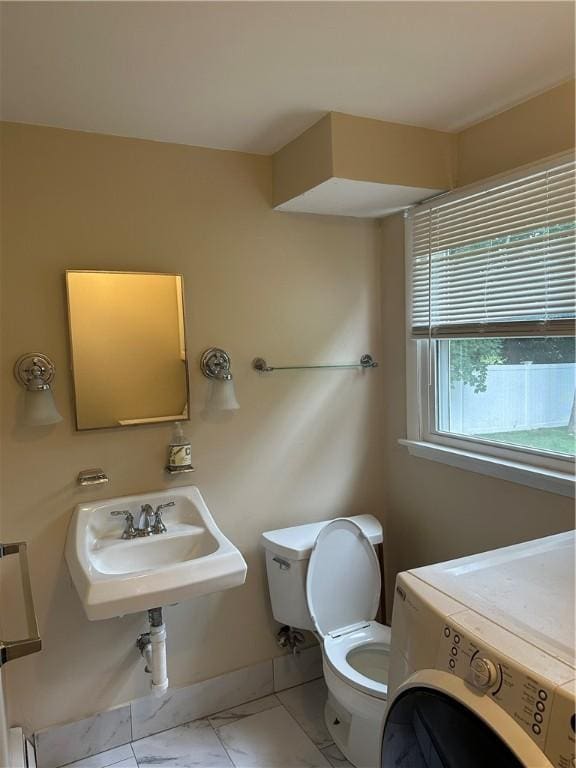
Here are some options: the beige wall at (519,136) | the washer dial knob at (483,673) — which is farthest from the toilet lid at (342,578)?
the beige wall at (519,136)

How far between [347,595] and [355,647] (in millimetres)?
197

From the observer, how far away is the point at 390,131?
1874mm

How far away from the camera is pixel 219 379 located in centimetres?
203

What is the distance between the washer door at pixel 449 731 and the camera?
85 centimetres

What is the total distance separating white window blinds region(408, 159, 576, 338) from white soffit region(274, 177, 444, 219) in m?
0.10

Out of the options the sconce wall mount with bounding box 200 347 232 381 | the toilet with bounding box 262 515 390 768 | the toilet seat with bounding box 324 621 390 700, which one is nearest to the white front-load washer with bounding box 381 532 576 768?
the toilet seat with bounding box 324 621 390 700

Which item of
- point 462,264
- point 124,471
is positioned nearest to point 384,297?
point 462,264

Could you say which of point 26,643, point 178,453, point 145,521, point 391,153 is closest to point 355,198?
point 391,153

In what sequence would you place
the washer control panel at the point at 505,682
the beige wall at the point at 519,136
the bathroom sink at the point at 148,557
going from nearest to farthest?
the washer control panel at the point at 505,682, the bathroom sink at the point at 148,557, the beige wall at the point at 519,136

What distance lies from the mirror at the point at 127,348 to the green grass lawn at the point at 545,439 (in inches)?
46.7

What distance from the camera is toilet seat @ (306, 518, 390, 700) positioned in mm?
1986

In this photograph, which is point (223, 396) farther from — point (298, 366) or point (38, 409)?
point (38, 409)

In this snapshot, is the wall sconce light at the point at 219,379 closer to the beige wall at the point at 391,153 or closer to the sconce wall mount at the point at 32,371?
the sconce wall mount at the point at 32,371

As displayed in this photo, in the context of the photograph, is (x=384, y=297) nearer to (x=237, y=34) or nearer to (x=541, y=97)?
(x=541, y=97)
